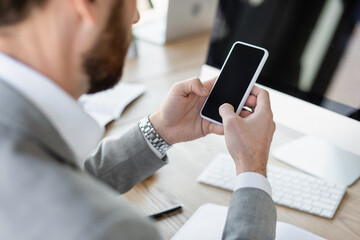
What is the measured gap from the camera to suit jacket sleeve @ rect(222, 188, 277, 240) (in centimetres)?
48

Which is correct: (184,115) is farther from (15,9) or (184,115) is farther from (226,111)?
(15,9)

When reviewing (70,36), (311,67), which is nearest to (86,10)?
(70,36)

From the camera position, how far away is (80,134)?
Result: 20.0 inches

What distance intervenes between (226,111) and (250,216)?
21cm

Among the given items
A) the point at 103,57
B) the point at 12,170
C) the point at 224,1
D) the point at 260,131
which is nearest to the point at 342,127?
the point at 260,131

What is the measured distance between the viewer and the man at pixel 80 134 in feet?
1.08

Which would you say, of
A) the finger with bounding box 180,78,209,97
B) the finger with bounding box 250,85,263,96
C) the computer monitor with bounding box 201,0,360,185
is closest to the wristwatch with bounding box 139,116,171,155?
the finger with bounding box 180,78,209,97

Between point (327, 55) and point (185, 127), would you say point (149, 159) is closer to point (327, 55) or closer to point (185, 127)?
point (185, 127)

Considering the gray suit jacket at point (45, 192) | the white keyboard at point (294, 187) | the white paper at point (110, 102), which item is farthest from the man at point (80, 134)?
the white paper at point (110, 102)

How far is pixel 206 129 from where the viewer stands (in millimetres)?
735

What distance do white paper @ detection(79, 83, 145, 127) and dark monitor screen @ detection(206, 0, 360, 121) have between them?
0.33 meters

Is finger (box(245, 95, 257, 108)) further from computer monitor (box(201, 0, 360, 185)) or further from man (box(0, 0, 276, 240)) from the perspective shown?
computer monitor (box(201, 0, 360, 185))

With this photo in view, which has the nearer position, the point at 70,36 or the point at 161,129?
the point at 70,36

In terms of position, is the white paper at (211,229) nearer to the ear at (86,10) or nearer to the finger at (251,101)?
the finger at (251,101)
